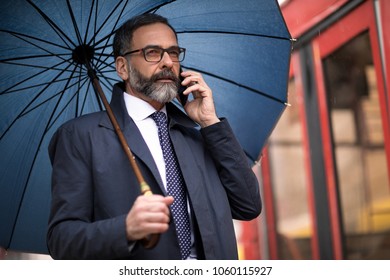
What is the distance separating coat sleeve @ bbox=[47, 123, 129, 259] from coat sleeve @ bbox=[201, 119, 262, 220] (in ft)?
1.23

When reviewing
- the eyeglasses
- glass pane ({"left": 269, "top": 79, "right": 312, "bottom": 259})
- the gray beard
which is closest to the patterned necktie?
the gray beard

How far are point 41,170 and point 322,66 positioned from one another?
2.10 meters

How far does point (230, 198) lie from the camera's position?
197 centimetres

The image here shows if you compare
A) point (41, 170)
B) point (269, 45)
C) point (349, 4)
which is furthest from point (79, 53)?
point (349, 4)

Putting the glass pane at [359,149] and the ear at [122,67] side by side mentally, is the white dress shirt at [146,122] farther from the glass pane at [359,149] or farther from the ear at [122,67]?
the glass pane at [359,149]

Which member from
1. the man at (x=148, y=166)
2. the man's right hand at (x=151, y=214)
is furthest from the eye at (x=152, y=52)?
the man's right hand at (x=151, y=214)

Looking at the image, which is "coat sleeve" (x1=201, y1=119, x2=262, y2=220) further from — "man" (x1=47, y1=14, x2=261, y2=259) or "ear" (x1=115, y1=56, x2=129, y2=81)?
"ear" (x1=115, y1=56, x2=129, y2=81)

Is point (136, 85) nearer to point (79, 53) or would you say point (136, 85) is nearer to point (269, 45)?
point (79, 53)

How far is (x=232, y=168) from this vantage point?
1929 millimetres

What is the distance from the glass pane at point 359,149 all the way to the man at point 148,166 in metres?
1.65

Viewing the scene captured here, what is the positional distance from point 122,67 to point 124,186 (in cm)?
41

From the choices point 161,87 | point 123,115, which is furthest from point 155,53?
point 123,115

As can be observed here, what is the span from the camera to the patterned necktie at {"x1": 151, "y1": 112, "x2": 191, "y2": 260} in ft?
6.04

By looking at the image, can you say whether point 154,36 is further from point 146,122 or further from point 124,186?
point 124,186
